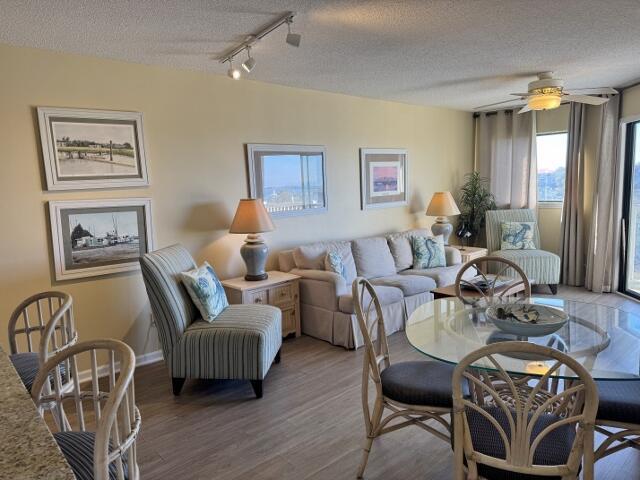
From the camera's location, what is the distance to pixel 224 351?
2988mm

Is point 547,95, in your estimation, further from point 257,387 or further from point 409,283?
point 257,387

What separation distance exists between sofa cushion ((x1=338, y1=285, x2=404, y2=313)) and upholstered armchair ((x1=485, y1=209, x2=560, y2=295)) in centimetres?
189

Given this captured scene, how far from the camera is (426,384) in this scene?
6.82ft

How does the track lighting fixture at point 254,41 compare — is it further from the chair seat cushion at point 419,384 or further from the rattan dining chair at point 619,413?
the rattan dining chair at point 619,413

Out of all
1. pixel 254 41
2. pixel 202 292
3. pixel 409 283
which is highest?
pixel 254 41

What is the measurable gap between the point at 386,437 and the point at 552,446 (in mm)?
1091

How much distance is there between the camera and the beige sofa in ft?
12.8

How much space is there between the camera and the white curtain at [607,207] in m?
5.10

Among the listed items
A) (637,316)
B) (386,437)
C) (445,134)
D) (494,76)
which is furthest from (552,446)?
(445,134)

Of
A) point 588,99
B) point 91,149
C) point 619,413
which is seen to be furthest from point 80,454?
point 588,99

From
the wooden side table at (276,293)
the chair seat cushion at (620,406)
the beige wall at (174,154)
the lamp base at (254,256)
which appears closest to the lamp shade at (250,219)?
the lamp base at (254,256)

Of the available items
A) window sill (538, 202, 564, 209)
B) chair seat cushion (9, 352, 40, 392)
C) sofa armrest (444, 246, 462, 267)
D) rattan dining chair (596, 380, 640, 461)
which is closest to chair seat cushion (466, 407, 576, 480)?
rattan dining chair (596, 380, 640, 461)

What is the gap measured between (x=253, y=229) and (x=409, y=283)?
5.34 ft

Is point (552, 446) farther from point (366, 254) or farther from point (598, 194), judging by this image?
point (598, 194)
